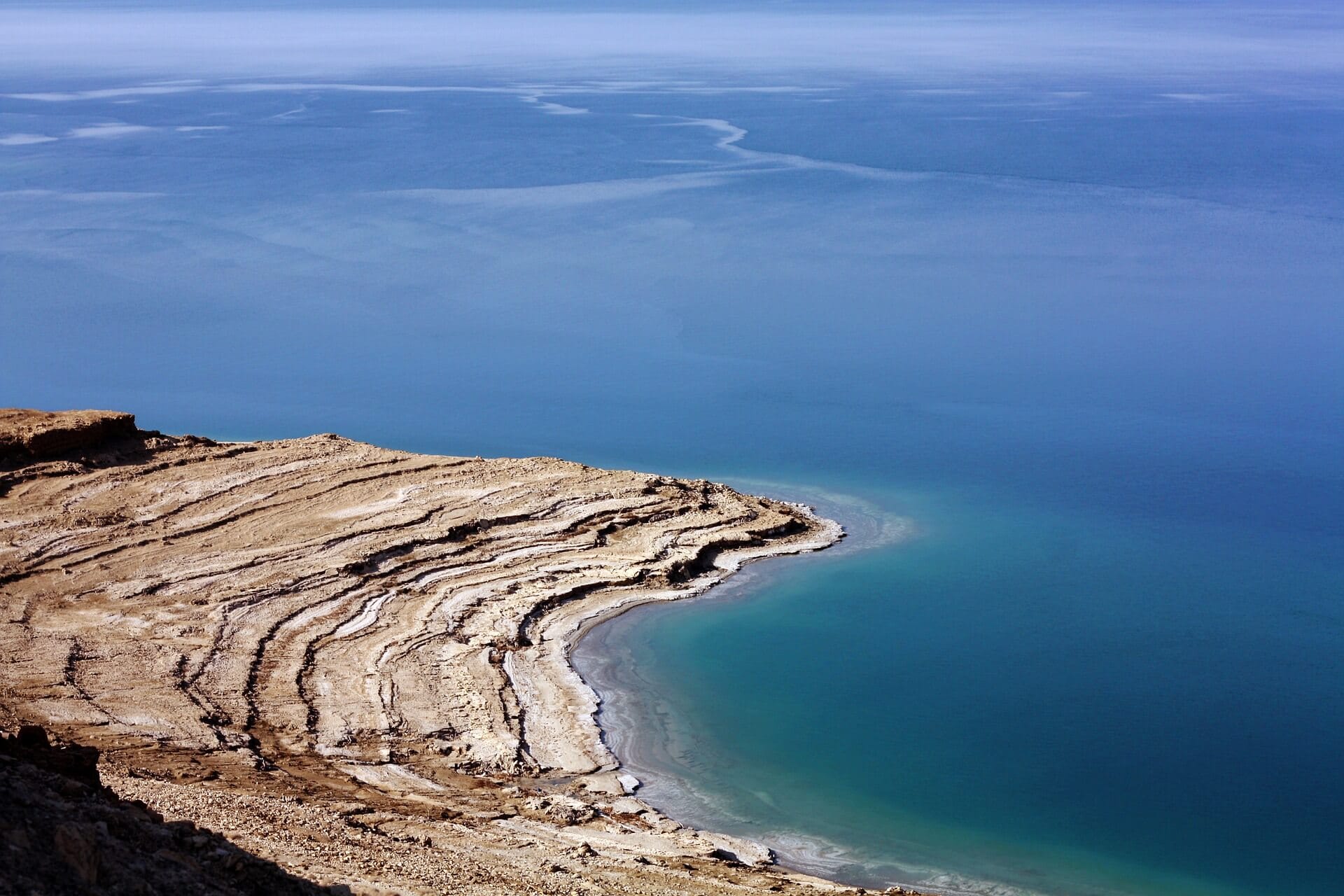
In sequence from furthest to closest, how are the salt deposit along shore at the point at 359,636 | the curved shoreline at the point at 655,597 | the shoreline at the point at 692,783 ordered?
the curved shoreline at the point at 655,597, the shoreline at the point at 692,783, the salt deposit along shore at the point at 359,636

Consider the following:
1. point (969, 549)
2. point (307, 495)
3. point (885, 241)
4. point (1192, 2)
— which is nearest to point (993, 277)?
point (885, 241)

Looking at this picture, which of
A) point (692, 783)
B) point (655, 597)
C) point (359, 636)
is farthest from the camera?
point (655, 597)

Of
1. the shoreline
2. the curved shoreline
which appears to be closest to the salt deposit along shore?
the curved shoreline

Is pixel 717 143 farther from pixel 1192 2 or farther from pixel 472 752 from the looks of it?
pixel 1192 2

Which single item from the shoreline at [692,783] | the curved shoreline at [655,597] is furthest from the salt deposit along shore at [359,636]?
the shoreline at [692,783]

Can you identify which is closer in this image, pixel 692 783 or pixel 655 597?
pixel 692 783

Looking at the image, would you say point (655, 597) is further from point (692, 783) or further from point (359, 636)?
point (692, 783)

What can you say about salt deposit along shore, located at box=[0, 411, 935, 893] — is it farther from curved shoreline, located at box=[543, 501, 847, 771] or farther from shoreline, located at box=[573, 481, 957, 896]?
shoreline, located at box=[573, 481, 957, 896]

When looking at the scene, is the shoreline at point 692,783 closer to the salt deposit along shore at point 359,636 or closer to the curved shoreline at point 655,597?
the curved shoreline at point 655,597

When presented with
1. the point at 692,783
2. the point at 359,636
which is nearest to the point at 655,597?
the point at 359,636

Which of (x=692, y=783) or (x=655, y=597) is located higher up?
(x=655, y=597)
